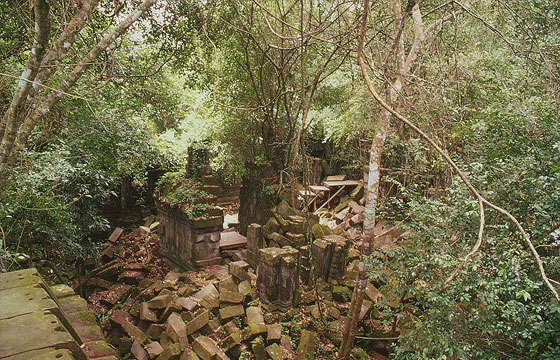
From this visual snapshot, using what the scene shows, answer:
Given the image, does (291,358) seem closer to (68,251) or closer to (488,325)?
(488,325)

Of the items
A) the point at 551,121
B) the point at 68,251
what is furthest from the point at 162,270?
the point at 551,121

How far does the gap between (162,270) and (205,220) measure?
5.80 ft

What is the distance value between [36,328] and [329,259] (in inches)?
212

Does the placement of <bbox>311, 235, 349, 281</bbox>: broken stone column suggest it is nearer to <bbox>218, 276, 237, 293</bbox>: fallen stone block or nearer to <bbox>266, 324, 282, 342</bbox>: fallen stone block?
<bbox>266, 324, 282, 342</bbox>: fallen stone block

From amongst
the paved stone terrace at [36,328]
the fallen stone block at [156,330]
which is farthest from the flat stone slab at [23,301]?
the fallen stone block at [156,330]

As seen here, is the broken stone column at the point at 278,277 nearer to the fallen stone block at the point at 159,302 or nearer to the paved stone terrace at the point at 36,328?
the fallen stone block at the point at 159,302

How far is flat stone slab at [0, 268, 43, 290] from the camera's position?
1938mm

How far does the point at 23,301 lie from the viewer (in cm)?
176

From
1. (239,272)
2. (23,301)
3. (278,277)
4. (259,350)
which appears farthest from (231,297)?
(23,301)

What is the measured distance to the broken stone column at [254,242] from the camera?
21.9 ft

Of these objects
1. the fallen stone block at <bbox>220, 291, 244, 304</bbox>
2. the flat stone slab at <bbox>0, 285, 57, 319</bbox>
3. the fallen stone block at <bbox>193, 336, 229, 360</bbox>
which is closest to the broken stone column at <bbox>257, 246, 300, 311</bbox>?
the fallen stone block at <bbox>220, 291, 244, 304</bbox>

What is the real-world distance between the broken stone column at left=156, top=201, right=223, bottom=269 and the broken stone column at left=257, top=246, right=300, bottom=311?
182 cm

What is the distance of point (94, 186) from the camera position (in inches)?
247

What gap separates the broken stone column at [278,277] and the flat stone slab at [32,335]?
3886 millimetres
